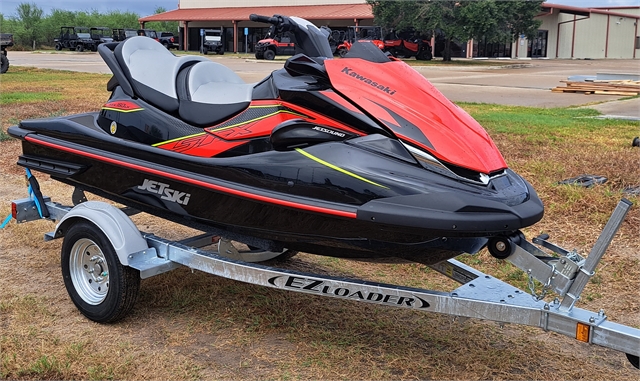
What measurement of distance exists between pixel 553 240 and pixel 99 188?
3.18m

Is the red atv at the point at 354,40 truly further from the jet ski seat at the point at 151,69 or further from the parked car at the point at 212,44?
the parked car at the point at 212,44

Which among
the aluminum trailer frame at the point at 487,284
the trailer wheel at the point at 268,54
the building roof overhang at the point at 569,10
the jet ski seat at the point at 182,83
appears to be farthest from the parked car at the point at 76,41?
the aluminum trailer frame at the point at 487,284

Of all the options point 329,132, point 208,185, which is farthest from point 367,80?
point 208,185

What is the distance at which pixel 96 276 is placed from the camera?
359 cm

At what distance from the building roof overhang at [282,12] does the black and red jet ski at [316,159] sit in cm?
3672

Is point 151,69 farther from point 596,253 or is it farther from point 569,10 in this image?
point 569,10

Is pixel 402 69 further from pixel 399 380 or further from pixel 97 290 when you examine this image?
pixel 97 290

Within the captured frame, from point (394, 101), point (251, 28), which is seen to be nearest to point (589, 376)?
point (394, 101)

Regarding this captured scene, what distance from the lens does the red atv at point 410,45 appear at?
3744cm

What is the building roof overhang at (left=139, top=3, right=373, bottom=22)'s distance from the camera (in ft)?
136

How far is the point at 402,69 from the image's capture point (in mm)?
3104

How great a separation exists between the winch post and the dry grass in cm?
56

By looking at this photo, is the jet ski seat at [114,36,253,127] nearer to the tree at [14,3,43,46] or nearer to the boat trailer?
the boat trailer

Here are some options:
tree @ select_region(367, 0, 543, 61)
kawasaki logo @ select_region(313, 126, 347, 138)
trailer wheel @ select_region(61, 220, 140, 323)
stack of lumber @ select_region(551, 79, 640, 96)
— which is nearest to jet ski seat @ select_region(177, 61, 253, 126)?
kawasaki logo @ select_region(313, 126, 347, 138)
